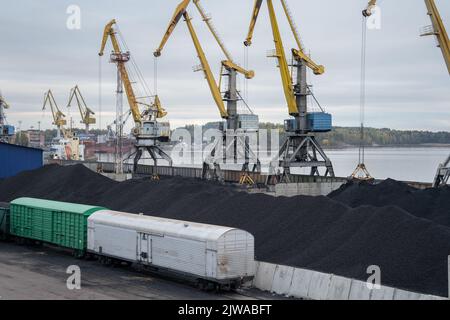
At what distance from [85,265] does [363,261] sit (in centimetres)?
1421

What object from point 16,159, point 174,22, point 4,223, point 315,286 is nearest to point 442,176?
point 315,286

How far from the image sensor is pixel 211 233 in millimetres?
24203

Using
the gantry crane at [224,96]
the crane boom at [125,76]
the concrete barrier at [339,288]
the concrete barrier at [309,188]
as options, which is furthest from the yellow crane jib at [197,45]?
the concrete barrier at [339,288]

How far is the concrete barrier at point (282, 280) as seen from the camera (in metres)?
23.7

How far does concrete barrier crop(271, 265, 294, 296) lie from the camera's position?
23734 mm

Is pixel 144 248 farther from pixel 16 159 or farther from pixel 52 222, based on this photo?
pixel 16 159

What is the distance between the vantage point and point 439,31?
159ft

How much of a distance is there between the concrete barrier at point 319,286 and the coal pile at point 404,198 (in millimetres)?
12259

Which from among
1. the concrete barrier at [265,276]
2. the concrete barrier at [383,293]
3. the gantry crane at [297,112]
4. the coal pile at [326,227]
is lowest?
the concrete barrier at [265,276]

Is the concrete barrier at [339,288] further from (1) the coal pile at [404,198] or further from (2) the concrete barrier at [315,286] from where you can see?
(1) the coal pile at [404,198]

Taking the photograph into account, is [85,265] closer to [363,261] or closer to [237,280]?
[237,280]

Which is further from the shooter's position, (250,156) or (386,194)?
(250,156)

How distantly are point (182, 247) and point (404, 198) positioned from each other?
19.2m

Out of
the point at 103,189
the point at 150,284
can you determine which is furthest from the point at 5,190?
the point at 150,284
